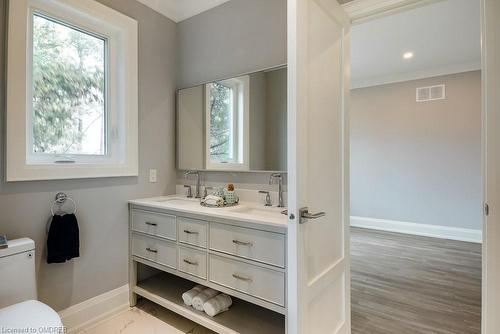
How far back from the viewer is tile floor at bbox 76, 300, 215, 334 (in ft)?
6.16

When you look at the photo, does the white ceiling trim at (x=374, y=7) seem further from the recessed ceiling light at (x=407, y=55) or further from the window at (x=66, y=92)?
the recessed ceiling light at (x=407, y=55)

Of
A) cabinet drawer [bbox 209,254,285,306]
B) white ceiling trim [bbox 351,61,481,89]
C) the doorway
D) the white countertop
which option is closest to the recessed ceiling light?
the doorway

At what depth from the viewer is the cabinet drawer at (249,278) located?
4.57 ft

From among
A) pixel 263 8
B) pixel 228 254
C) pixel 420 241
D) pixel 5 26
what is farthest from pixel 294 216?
pixel 420 241

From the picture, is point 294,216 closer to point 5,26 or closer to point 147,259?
point 147,259

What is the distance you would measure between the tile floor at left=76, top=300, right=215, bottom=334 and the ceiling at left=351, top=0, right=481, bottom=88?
114 inches

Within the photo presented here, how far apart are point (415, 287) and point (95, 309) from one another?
2.70 meters

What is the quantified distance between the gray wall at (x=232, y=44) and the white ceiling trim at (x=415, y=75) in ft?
10.5

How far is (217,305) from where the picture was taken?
5.90 ft

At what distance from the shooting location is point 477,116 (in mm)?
3828

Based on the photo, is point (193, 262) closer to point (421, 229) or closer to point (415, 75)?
point (421, 229)

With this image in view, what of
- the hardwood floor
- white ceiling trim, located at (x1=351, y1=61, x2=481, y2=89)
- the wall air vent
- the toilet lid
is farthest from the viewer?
the wall air vent

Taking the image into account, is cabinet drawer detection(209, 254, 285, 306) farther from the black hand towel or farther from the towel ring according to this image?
the towel ring

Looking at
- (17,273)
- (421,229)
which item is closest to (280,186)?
(17,273)
